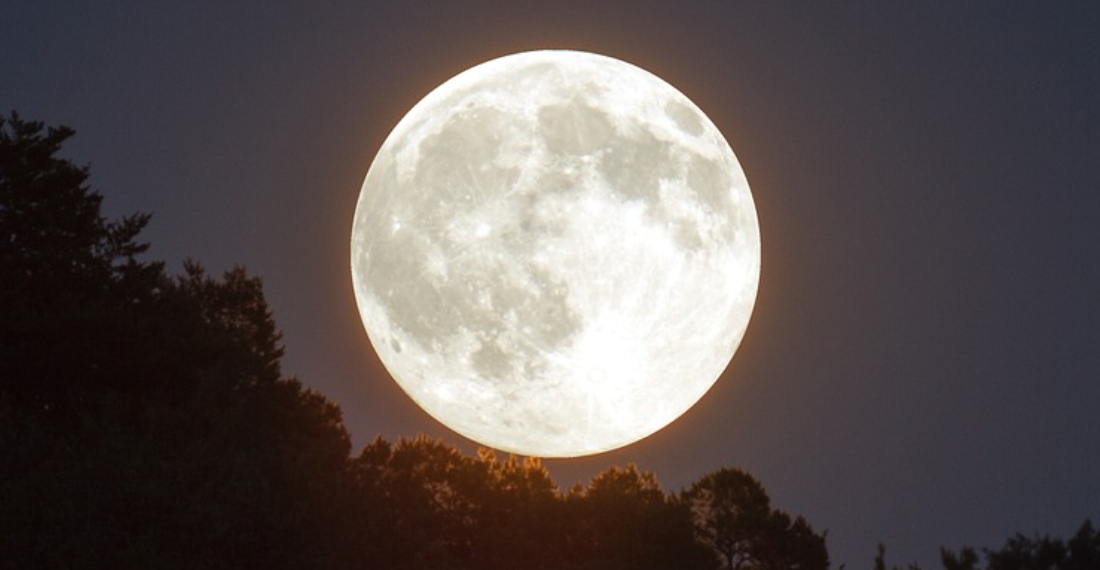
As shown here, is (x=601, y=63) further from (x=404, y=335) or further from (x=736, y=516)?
(x=736, y=516)

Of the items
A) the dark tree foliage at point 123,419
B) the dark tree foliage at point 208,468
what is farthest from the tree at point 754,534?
the dark tree foliage at point 123,419

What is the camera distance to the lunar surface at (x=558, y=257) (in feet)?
77.1

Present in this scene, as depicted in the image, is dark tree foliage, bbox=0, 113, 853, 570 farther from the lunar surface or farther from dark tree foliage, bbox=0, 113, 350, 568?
the lunar surface

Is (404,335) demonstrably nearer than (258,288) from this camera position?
Yes

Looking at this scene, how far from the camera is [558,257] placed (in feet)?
76.6

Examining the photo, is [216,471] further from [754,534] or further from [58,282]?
[754,534]

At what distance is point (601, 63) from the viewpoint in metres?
27.7

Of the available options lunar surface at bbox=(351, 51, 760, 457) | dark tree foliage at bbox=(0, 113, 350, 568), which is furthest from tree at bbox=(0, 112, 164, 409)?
lunar surface at bbox=(351, 51, 760, 457)

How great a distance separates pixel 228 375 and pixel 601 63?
16.8 m

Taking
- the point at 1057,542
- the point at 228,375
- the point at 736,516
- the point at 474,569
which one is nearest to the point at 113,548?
the point at 228,375

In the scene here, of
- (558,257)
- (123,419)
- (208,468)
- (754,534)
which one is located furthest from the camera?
(754,534)

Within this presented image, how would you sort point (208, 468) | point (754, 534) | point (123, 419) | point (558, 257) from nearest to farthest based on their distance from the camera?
1. point (558, 257)
2. point (208, 468)
3. point (123, 419)
4. point (754, 534)

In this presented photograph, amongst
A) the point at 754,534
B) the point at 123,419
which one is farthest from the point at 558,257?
the point at 754,534

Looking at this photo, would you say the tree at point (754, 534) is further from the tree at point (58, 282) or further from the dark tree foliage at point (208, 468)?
the tree at point (58, 282)
